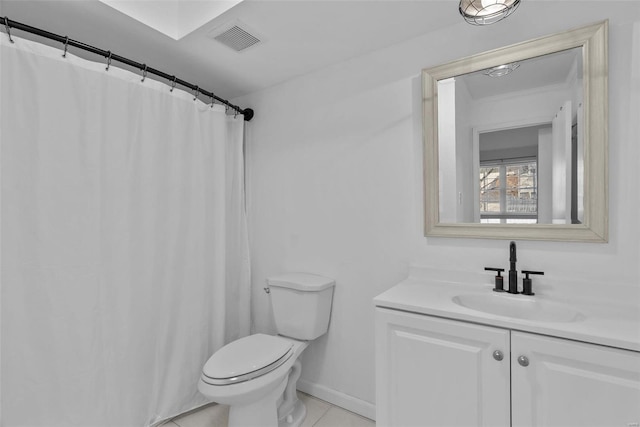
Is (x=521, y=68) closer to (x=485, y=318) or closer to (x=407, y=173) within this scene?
(x=407, y=173)

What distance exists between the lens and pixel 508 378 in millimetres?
1023

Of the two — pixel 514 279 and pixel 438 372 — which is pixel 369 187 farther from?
pixel 438 372

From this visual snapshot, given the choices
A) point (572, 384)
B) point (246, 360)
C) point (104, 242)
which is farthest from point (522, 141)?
point (104, 242)

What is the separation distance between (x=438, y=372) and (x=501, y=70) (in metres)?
1.35

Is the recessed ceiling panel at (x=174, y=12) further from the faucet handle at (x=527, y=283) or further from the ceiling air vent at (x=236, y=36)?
the faucet handle at (x=527, y=283)

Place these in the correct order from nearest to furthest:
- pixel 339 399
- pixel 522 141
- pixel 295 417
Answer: pixel 522 141 < pixel 295 417 < pixel 339 399

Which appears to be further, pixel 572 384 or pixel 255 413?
pixel 255 413

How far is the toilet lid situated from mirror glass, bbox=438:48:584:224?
1116mm

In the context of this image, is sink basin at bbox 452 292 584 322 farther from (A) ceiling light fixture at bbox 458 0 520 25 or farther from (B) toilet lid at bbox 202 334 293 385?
(A) ceiling light fixture at bbox 458 0 520 25

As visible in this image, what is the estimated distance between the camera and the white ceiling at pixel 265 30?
140cm

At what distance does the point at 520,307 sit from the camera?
1275 millimetres

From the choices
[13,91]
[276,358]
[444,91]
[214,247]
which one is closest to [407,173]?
[444,91]

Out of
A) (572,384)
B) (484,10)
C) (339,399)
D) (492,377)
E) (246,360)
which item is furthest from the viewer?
(339,399)

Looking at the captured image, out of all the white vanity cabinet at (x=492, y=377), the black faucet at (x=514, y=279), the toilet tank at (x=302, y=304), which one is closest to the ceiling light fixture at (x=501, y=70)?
the black faucet at (x=514, y=279)
